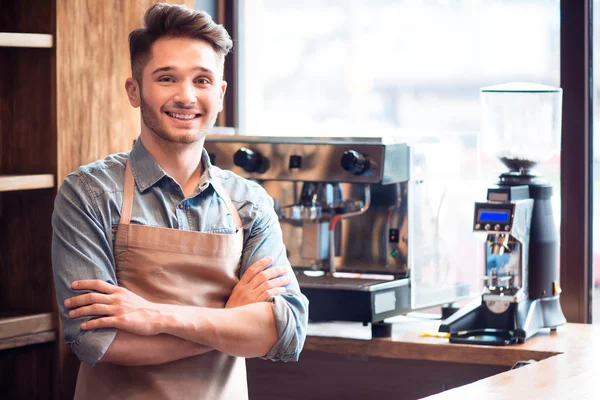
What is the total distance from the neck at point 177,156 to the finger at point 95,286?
309 mm

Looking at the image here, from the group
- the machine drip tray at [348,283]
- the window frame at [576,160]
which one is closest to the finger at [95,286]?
the machine drip tray at [348,283]

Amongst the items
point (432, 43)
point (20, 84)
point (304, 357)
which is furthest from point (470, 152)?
point (20, 84)

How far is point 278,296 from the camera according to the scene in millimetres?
2334

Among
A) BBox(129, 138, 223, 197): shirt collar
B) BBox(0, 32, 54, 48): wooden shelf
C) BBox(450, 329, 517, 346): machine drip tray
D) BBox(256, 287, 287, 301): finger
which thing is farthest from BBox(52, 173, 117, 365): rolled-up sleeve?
BBox(450, 329, 517, 346): machine drip tray

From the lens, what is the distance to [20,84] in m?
3.05

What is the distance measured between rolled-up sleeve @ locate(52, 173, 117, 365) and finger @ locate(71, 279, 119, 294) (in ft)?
0.04

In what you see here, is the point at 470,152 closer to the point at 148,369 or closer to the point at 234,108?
the point at 234,108

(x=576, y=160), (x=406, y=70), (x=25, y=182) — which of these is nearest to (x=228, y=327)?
(x=25, y=182)

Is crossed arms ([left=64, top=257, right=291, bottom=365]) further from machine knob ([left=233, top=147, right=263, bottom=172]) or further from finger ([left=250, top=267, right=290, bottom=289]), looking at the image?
machine knob ([left=233, top=147, right=263, bottom=172])

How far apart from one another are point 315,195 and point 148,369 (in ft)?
4.03

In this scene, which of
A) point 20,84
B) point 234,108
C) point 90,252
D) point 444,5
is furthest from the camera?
point 234,108

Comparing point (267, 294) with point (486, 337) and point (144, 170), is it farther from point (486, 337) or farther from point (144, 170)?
point (486, 337)

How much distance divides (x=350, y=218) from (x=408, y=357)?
55 cm

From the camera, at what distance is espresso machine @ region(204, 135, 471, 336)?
3205 millimetres
